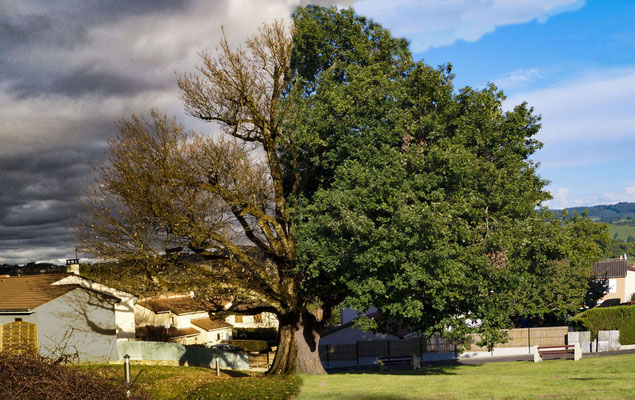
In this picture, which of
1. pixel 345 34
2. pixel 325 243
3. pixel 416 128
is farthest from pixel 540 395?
pixel 345 34

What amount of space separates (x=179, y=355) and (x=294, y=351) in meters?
14.7

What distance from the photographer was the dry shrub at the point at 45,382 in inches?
292

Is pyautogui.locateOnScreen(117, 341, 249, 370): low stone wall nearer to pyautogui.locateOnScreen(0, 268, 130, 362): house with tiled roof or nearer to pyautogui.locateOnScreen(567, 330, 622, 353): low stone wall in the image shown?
pyautogui.locateOnScreen(0, 268, 130, 362): house with tiled roof

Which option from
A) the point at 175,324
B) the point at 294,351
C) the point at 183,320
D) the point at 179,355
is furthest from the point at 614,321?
the point at 175,324

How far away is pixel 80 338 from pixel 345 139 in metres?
23.0

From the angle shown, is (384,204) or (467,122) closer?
(384,204)

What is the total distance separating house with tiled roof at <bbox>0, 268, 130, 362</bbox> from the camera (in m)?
31.4

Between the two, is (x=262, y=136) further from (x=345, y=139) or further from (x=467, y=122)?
(x=467, y=122)

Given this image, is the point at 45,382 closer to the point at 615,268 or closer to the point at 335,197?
the point at 335,197

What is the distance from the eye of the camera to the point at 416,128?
2288 centimetres

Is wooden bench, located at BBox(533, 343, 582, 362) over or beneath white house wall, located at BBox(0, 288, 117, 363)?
beneath

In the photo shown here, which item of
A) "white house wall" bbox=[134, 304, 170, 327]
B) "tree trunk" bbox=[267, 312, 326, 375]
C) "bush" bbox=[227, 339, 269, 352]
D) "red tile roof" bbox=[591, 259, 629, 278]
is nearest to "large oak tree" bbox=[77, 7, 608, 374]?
"tree trunk" bbox=[267, 312, 326, 375]

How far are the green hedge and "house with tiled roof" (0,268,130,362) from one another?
36359mm

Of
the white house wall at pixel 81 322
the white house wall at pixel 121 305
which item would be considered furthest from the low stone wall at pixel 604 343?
the white house wall at pixel 121 305
